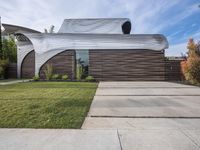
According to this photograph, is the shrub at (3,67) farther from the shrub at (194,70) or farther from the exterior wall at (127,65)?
the shrub at (194,70)

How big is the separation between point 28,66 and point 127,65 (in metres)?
8.64

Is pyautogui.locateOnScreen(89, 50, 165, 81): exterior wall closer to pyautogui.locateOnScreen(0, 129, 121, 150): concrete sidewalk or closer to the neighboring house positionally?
the neighboring house

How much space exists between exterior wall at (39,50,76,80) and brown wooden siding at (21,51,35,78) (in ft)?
6.00

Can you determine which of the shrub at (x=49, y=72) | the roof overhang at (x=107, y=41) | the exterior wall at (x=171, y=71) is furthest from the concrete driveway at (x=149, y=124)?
the exterior wall at (x=171, y=71)

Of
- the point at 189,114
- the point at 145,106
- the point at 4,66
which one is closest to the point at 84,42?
the point at 4,66

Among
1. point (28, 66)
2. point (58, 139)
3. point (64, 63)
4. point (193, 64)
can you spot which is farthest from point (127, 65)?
point (58, 139)

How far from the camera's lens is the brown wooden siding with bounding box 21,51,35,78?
20134 mm

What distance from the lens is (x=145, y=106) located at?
6.83 m

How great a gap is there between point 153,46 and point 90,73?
5.45 meters

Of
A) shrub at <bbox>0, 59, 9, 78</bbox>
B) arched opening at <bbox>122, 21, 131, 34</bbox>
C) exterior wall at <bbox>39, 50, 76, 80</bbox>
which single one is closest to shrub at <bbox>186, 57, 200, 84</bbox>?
exterior wall at <bbox>39, 50, 76, 80</bbox>

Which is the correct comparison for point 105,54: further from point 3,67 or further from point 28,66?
point 3,67

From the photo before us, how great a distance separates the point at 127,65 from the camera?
1859 cm

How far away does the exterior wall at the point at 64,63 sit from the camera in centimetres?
1864

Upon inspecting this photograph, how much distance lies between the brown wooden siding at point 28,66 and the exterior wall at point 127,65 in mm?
5271
